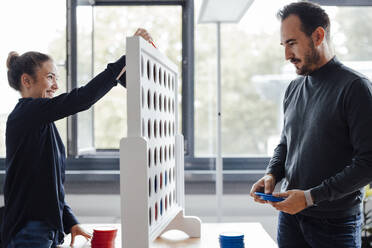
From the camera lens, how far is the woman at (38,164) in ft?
3.88

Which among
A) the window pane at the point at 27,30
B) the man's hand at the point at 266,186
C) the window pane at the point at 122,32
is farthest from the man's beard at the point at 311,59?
the window pane at the point at 27,30

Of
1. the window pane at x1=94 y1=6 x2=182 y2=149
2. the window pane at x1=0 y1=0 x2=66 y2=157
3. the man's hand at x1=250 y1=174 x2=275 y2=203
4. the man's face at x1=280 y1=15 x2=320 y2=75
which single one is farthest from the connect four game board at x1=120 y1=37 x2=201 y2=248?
the window pane at x1=0 y1=0 x2=66 y2=157

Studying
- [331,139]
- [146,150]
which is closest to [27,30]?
[146,150]

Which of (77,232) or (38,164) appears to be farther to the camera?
(77,232)

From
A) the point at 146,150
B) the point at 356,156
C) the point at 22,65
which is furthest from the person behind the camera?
the point at 22,65

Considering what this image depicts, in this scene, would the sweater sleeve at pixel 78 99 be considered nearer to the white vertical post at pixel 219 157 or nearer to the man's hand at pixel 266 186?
the man's hand at pixel 266 186

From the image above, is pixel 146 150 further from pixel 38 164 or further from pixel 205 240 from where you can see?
pixel 205 240

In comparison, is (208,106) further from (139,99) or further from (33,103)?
(139,99)

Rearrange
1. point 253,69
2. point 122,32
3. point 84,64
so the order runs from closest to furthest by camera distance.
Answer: point 84,64, point 122,32, point 253,69

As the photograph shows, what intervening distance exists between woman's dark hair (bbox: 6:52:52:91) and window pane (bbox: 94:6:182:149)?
1076 millimetres

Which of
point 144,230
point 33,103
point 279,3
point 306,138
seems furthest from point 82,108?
point 279,3

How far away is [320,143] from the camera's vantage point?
1.20 m

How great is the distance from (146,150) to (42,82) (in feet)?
2.03

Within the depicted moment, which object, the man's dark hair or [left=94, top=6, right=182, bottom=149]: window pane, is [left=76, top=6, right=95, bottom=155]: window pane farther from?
the man's dark hair
